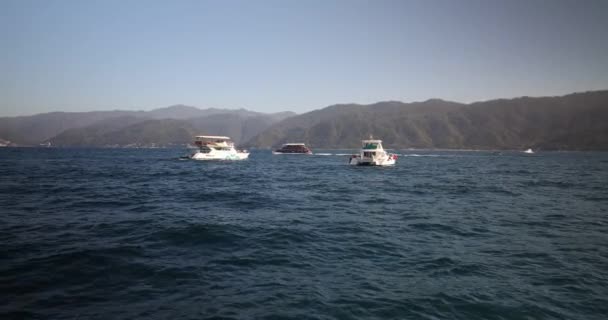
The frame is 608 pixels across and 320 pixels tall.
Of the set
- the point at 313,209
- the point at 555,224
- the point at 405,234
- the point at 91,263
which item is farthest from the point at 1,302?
the point at 555,224

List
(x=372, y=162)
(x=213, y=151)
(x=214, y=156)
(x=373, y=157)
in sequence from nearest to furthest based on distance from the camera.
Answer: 1. (x=373, y=157)
2. (x=372, y=162)
3. (x=214, y=156)
4. (x=213, y=151)

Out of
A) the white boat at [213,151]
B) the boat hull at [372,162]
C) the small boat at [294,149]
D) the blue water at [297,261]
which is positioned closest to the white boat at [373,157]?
the boat hull at [372,162]

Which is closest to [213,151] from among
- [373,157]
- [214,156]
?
[214,156]

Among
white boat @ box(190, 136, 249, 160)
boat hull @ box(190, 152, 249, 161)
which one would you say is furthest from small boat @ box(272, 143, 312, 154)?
boat hull @ box(190, 152, 249, 161)

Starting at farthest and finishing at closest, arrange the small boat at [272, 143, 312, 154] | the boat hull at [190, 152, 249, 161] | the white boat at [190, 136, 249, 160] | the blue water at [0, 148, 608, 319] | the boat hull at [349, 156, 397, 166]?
the small boat at [272, 143, 312, 154], the white boat at [190, 136, 249, 160], the boat hull at [190, 152, 249, 161], the boat hull at [349, 156, 397, 166], the blue water at [0, 148, 608, 319]

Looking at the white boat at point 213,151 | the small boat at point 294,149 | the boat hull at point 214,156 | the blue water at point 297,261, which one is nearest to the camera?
the blue water at point 297,261

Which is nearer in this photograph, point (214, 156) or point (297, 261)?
point (297, 261)

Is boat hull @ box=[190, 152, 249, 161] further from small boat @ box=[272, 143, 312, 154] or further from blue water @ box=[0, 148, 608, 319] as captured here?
blue water @ box=[0, 148, 608, 319]

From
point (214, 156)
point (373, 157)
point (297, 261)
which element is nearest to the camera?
point (297, 261)

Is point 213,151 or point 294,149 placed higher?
point 213,151

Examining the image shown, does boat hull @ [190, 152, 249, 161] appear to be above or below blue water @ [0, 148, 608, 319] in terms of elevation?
below

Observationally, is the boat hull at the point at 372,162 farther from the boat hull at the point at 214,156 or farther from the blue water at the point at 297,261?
the blue water at the point at 297,261

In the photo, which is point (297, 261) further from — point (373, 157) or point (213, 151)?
point (213, 151)

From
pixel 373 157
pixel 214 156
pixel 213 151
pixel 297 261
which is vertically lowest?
pixel 214 156
